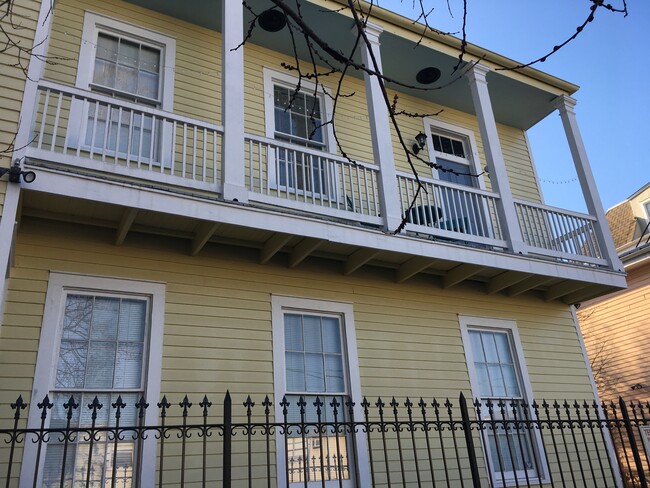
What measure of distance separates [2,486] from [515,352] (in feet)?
22.6

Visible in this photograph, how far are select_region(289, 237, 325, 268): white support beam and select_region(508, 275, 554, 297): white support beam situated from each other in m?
3.63

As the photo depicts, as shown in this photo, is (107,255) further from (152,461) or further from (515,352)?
(515,352)

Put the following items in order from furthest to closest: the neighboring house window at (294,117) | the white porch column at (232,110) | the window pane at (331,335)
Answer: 1. the neighboring house window at (294,117)
2. the window pane at (331,335)
3. the white porch column at (232,110)

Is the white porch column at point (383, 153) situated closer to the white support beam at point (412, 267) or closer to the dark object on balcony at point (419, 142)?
the white support beam at point (412, 267)

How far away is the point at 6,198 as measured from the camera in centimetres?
492

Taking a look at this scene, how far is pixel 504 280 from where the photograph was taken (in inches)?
329

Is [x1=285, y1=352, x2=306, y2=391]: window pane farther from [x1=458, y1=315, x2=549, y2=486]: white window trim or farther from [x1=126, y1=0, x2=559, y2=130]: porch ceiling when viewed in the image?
[x1=126, y1=0, x2=559, y2=130]: porch ceiling

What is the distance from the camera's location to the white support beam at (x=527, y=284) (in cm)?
838

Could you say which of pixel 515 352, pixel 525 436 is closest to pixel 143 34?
pixel 515 352

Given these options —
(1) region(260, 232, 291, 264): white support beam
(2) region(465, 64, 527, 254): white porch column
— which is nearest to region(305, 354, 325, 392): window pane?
(1) region(260, 232, 291, 264): white support beam

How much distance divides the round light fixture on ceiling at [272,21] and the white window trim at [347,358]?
13.7 feet

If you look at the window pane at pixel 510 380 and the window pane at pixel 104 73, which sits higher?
the window pane at pixel 104 73

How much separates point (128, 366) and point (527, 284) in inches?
230

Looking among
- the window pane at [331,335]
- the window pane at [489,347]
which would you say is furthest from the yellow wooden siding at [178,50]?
the window pane at [489,347]
